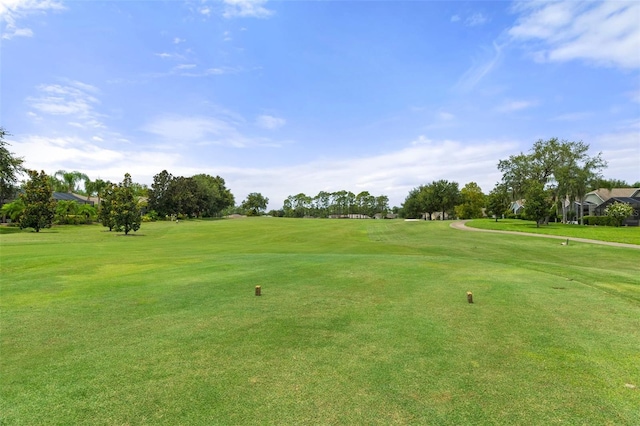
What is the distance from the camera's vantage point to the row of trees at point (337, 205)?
15875 cm

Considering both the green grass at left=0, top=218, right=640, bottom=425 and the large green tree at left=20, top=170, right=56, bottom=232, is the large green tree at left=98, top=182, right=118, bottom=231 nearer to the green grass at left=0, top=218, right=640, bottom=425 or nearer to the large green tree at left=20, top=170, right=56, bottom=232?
the large green tree at left=20, top=170, right=56, bottom=232

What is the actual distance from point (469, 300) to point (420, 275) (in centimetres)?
392

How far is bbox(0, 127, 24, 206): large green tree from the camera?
146 ft

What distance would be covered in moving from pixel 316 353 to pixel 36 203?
51698 millimetres

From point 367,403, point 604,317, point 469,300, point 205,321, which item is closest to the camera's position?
point 367,403

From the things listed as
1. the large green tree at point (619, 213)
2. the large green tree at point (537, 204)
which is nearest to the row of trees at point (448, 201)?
the large green tree at point (619, 213)

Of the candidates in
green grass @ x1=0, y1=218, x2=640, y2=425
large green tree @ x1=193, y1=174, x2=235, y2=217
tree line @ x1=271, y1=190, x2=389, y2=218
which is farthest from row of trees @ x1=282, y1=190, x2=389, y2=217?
green grass @ x1=0, y1=218, x2=640, y2=425

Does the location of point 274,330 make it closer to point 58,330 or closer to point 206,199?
point 58,330

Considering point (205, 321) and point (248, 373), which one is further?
point (205, 321)

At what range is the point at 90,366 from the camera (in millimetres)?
4906

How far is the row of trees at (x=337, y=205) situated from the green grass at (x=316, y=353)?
147 m

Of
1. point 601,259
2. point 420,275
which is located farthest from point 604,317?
point 601,259

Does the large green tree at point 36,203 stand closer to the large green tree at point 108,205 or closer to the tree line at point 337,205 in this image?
the large green tree at point 108,205

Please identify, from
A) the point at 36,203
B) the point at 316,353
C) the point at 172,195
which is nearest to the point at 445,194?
the point at 172,195
